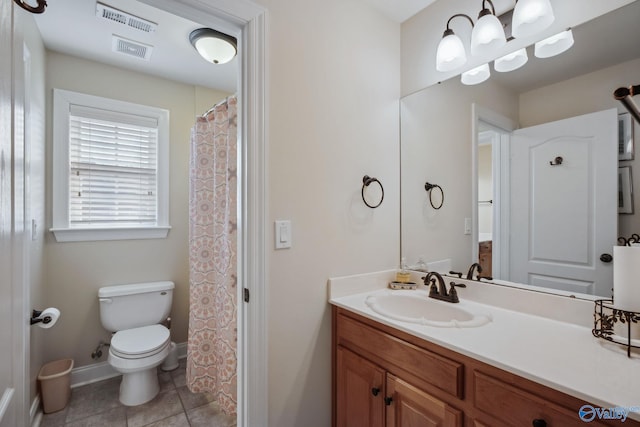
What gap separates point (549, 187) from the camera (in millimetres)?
1226

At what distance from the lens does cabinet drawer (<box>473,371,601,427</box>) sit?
29.0 inches

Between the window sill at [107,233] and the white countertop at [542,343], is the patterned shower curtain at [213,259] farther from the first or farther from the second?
the white countertop at [542,343]

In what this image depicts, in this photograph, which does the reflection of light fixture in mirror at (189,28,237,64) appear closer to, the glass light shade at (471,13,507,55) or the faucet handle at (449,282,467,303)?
the glass light shade at (471,13,507,55)

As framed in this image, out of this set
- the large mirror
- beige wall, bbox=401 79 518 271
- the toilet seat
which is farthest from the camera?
the toilet seat

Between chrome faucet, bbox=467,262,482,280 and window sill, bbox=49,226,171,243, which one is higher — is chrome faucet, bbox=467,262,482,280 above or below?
below

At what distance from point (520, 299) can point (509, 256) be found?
19 cm

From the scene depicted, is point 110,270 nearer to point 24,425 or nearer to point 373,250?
point 24,425

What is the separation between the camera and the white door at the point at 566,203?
108 centimetres

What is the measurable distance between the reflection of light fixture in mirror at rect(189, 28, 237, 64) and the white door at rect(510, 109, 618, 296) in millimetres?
1730

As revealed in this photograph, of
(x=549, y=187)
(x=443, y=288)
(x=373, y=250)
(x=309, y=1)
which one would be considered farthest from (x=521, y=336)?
(x=309, y=1)

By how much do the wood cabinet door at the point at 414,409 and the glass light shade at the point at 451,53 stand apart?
1.47m

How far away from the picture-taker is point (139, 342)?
2021mm

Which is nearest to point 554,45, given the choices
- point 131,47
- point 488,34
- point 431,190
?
point 488,34

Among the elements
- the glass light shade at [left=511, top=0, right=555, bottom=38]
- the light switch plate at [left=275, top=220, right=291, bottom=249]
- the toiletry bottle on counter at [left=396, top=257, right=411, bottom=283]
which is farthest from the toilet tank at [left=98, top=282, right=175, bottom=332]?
the glass light shade at [left=511, top=0, right=555, bottom=38]
